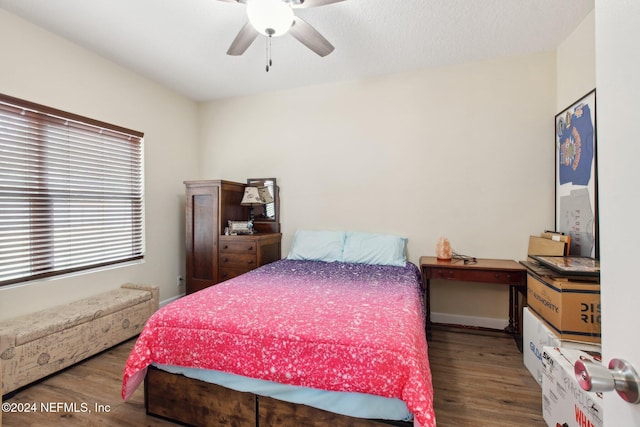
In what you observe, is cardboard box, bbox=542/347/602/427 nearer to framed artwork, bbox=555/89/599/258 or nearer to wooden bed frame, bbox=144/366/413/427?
wooden bed frame, bbox=144/366/413/427

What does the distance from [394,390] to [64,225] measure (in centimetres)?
291

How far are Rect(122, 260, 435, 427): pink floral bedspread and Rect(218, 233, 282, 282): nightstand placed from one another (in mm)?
1122

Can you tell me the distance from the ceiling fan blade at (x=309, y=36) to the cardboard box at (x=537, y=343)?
7.97 feet

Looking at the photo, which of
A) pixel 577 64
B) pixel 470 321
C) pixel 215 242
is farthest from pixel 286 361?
pixel 577 64

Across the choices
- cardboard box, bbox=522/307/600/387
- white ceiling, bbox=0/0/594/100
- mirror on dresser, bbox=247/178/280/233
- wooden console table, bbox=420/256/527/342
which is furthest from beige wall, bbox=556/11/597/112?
mirror on dresser, bbox=247/178/280/233

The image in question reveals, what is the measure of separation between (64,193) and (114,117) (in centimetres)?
89

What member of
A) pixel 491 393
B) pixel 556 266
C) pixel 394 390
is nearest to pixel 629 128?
pixel 394 390

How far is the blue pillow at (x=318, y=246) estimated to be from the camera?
123 inches

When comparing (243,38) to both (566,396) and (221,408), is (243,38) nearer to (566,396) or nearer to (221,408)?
(221,408)

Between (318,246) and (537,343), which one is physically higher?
(318,246)

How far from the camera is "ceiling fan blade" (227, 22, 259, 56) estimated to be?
1.96 meters

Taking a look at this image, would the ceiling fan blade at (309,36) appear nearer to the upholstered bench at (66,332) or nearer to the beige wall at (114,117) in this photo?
the beige wall at (114,117)

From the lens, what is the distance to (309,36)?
6.76ft

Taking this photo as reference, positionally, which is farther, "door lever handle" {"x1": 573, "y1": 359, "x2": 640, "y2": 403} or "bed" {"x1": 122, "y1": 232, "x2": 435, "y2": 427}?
"bed" {"x1": 122, "y1": 232, "x2": 435, "y2": 427}
